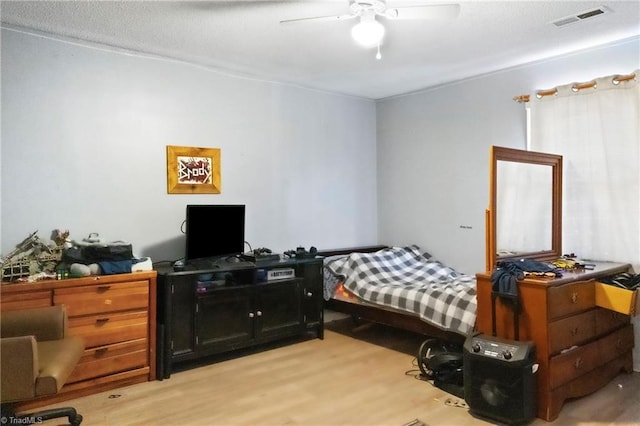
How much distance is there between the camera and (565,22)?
2934 mm

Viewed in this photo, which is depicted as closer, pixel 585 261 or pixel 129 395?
pixel 129 395

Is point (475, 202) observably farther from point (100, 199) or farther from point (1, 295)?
point (1, 295)

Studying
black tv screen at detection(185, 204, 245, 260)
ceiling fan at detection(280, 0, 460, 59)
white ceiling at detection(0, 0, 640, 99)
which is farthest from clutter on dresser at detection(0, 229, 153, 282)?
ceiling fan at detection(280, 0, 460, 59)

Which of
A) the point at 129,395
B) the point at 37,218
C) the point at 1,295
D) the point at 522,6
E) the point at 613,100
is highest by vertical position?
the point at 522,6

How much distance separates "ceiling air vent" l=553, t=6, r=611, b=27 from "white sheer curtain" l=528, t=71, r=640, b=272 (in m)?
0.65

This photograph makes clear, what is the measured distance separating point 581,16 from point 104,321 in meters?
3.61

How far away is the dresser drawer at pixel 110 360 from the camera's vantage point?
9.11 ft

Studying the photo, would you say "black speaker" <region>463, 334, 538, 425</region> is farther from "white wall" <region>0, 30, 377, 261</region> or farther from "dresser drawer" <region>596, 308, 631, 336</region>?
"white wall" <region>0, 30, 377, 261</region>

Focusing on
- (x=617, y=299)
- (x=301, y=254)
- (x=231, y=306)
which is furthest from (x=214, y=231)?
(x=617, y=299)

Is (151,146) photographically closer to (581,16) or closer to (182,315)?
(182,315)

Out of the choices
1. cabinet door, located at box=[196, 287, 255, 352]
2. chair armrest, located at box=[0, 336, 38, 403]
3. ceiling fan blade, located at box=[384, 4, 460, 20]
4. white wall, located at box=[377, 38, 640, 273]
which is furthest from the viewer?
white wall, located at box=[377, 38, 640, 273]

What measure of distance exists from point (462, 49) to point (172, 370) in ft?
10.6

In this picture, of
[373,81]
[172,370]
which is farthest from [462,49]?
[172,370]

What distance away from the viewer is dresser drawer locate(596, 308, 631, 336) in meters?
2.87
